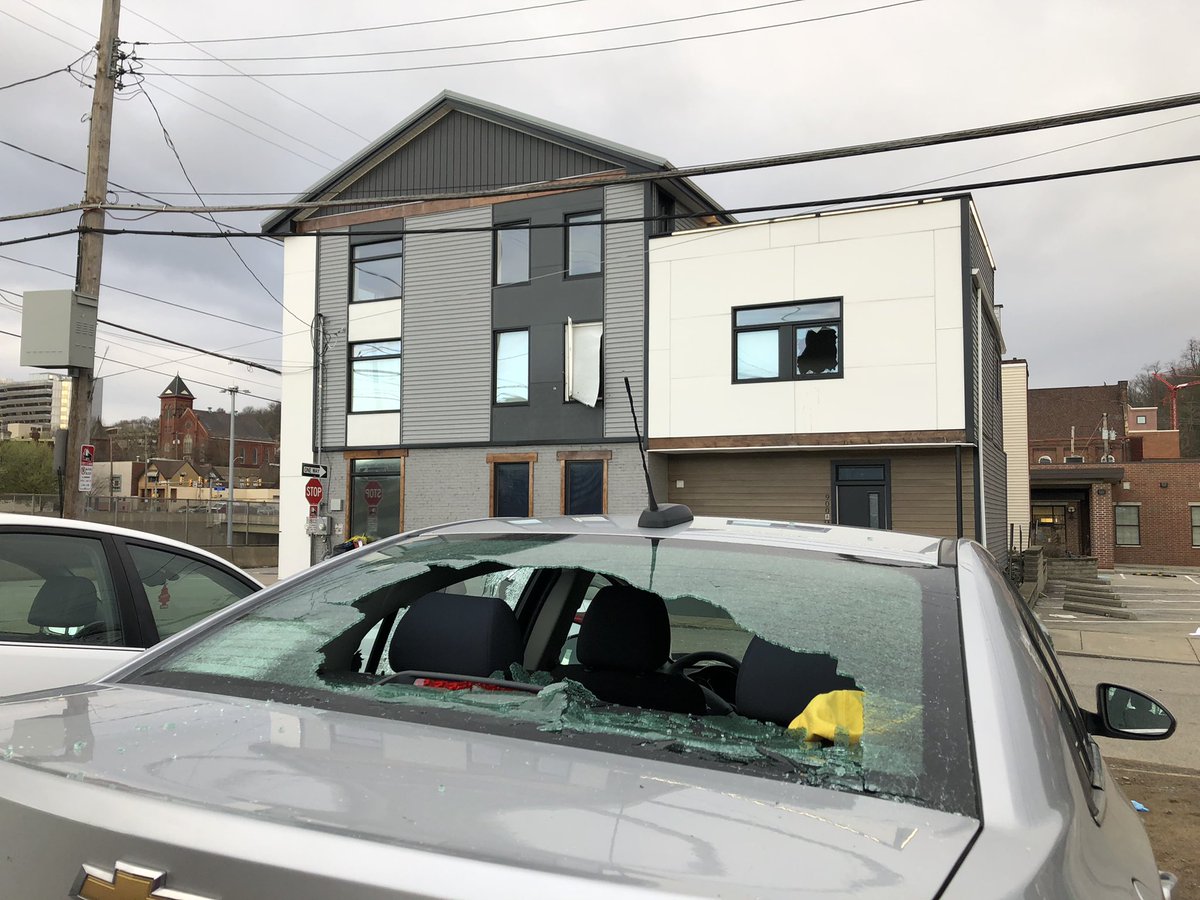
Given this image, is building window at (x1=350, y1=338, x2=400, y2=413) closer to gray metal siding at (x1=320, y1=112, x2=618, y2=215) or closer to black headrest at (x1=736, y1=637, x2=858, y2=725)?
gray metal siding at (x1=320, y1=112, x2=618, y2=215)

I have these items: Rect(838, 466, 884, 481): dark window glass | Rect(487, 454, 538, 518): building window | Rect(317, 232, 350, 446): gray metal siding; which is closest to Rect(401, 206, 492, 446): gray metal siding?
Rect(487, 454, 538, 518): building window

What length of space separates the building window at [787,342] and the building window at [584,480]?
11.5ft

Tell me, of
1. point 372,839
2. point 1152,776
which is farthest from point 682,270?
point 372,839

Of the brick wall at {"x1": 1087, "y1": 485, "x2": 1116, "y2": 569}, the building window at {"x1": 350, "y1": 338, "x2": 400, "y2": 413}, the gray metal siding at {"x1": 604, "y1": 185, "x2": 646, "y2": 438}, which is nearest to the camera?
the gray metal siding at {"x1": 604, "y1": 185, "x2": 646, "y2": 438}

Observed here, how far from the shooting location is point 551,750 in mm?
1439

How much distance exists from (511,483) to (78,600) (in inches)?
642

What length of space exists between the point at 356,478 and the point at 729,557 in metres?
20.7

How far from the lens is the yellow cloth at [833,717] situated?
1.65 meters

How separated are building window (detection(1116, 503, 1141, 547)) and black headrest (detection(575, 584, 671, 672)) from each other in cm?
4248

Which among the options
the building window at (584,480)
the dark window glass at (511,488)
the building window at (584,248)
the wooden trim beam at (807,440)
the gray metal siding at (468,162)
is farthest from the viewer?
the gray metal siding at (468,162)

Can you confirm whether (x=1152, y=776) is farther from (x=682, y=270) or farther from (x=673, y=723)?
(x=682, y=270)

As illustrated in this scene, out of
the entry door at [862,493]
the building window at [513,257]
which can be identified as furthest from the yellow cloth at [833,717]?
the building window at [513,257]

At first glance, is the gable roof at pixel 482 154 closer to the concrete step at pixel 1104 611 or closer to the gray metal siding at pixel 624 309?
the gray metal siding at pixel 624 309

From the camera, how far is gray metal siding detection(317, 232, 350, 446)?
22016mm
